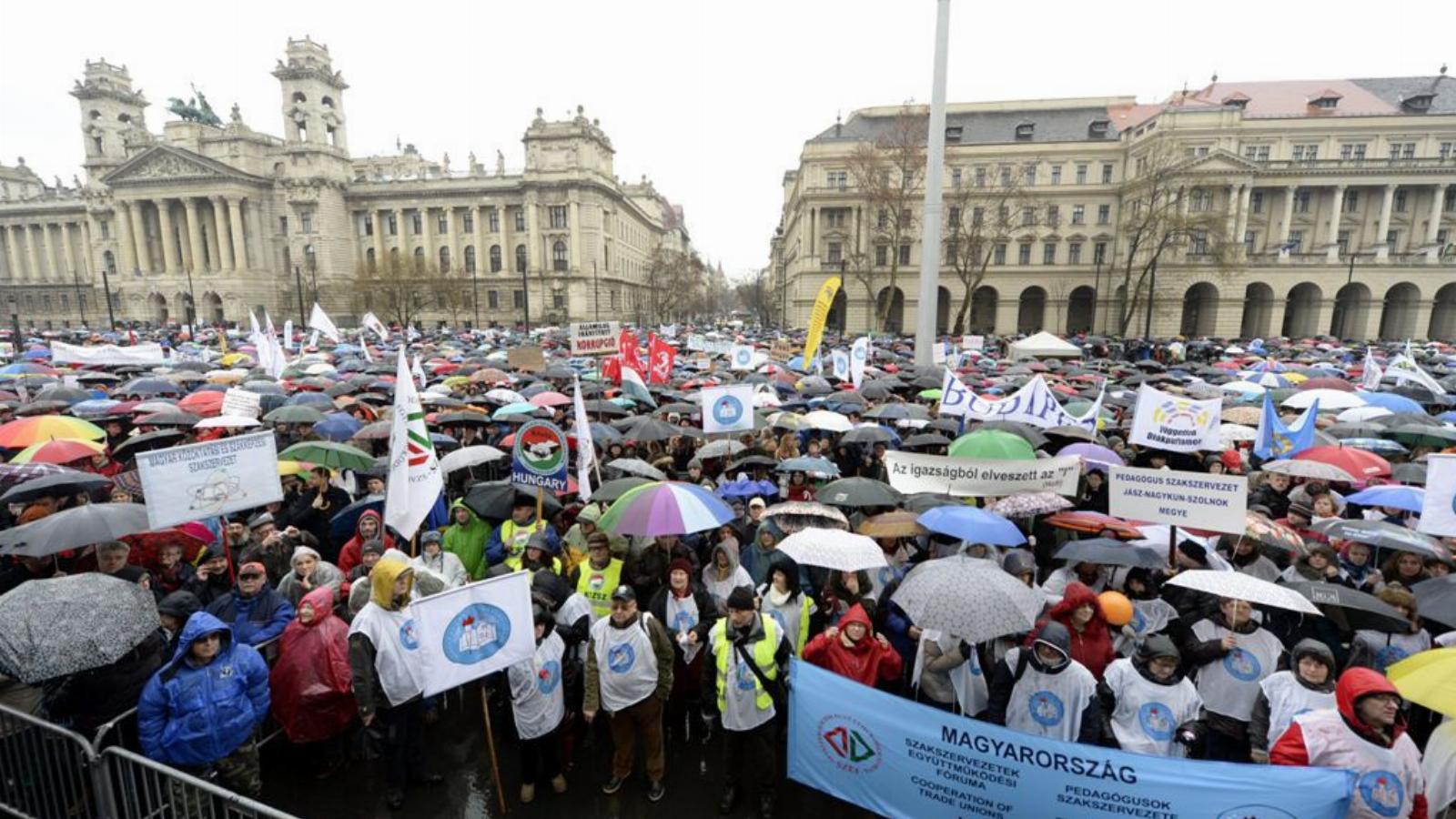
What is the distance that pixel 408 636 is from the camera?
15.3ft

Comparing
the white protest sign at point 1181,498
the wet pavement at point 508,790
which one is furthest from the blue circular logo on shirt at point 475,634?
the white protest sign at point 1181,498

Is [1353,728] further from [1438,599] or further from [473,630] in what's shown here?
[473,630]

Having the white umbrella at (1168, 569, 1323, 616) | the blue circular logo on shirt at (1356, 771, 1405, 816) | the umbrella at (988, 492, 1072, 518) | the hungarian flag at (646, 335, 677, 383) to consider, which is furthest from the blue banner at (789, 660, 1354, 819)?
the hungarian flag at (646, 335, 677, 383)

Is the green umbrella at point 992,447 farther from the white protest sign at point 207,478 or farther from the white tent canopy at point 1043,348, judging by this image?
the white tent canopy at point 1043,348

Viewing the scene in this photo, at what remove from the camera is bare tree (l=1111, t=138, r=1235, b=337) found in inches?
1811

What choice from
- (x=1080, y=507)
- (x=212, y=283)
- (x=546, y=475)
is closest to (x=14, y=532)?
(x=546, y=475)

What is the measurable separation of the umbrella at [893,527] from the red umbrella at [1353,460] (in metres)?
5.13

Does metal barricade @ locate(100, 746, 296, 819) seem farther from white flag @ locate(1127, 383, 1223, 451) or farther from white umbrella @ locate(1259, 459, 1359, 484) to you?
white flag @ locate(1127, 383, 1223, 451)

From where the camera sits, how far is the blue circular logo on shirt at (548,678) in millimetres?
4785

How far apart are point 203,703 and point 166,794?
889mm

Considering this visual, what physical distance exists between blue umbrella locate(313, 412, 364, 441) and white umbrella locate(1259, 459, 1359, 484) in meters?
12.4

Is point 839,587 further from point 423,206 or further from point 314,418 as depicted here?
point 423,206

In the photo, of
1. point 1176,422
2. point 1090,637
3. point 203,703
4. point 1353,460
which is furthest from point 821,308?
point 203,703

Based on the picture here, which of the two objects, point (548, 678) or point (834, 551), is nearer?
point (548, 678)
